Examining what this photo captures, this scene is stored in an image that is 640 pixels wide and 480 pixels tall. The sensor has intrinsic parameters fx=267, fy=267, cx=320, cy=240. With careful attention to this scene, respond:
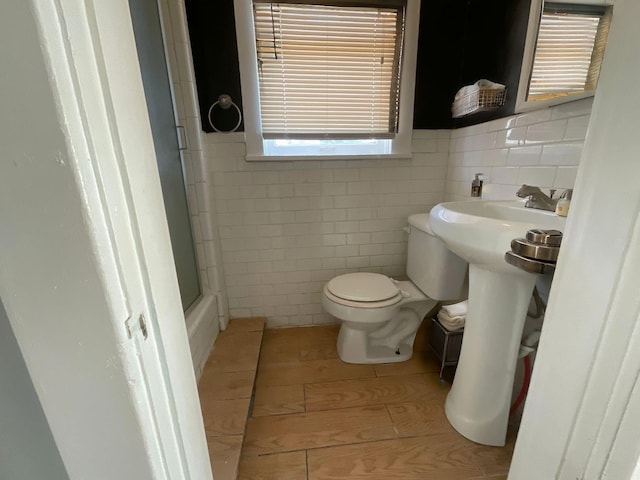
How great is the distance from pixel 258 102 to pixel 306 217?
670 millimetres

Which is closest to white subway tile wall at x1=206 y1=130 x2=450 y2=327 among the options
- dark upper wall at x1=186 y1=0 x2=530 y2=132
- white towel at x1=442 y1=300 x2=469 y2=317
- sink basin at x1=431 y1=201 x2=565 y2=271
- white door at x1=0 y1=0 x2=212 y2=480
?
dark upper wall at x1=186 y1=0 x2=530 y2=132

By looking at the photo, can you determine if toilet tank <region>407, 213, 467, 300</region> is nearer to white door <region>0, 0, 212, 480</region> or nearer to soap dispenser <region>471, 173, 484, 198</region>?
soap dispenser <region>471, 173, 484, 198</region>

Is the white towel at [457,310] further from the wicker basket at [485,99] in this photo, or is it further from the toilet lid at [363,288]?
the wicker basket at [485,99]

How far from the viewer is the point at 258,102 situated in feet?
4.66

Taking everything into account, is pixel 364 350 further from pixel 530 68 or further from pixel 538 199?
pixel 530 68

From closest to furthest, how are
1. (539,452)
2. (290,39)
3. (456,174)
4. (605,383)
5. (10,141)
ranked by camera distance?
(10,141), (605,383), (539,452), (290,39), (456,174)

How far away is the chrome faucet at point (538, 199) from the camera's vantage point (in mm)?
851

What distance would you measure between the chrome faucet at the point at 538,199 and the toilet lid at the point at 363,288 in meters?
0.66

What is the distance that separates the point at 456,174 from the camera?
152cm

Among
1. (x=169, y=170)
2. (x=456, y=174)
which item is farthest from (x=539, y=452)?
(x=169, y=170)

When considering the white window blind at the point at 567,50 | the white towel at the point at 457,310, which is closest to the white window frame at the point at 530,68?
the white window blind at the point at 567,50

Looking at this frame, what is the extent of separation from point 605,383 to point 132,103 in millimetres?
753

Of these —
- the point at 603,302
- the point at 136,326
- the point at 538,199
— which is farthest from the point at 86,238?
the point at 538,199

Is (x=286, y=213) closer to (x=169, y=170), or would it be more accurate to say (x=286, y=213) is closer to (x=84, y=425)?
(x=169, y=170)
